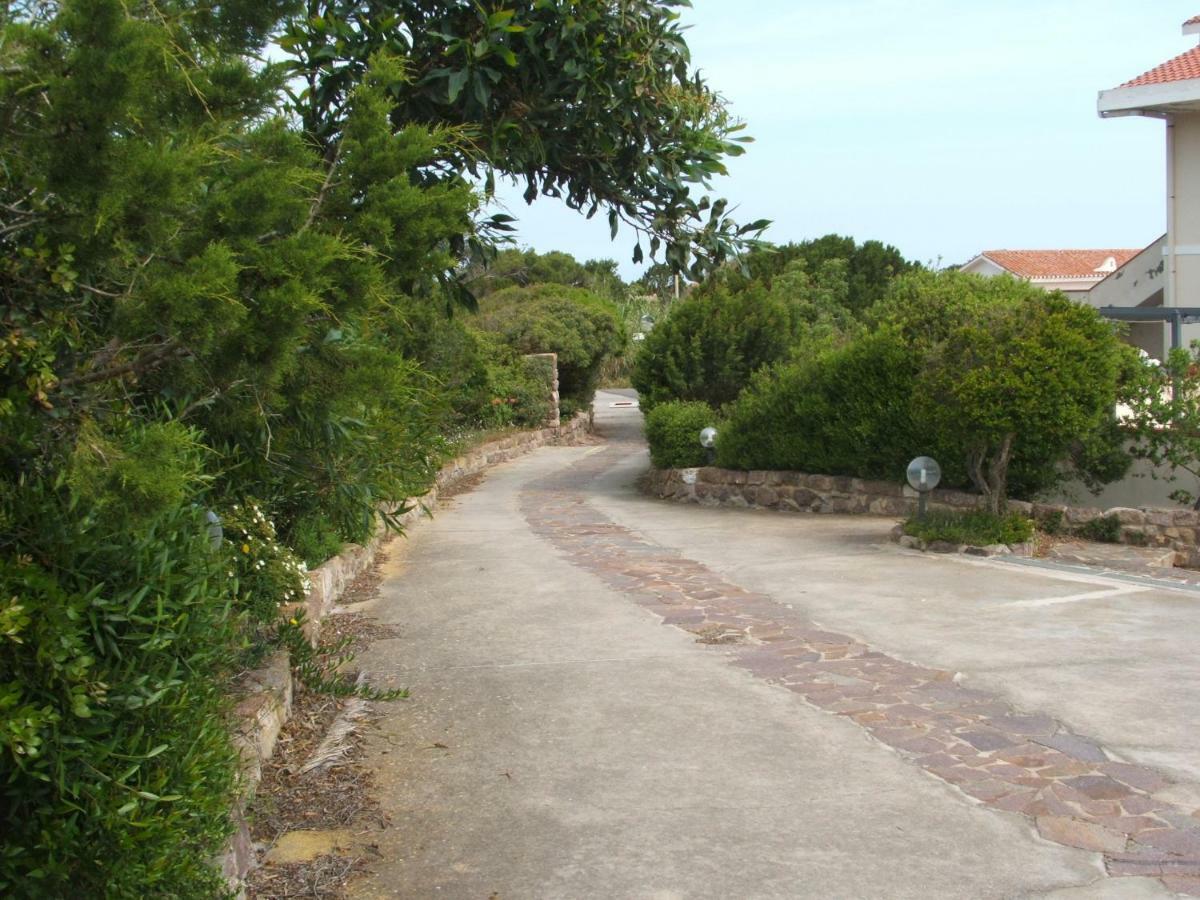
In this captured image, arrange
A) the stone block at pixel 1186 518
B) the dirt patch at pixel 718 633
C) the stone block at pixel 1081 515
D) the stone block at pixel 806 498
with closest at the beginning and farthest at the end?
the dirt patch at pixel 718 633, the stone block at pixel 1186 518, the stone block at pixel 1081 515, the stone block at pixel 806 498

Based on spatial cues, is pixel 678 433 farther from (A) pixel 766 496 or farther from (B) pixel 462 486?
(B) pixel 462 486

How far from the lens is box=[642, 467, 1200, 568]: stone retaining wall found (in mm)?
12250

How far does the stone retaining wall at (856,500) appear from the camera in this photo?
1225 centimetres

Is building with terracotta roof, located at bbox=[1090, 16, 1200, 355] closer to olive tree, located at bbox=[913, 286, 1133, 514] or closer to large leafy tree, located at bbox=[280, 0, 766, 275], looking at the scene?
olive tree, located at bbox=[913, 286, 1133, 514]

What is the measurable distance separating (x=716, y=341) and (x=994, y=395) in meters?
9.78

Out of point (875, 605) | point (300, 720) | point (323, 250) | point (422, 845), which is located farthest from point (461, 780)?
point (875, 605)

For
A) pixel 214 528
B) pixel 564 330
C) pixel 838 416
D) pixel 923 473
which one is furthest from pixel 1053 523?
pixel 564 330

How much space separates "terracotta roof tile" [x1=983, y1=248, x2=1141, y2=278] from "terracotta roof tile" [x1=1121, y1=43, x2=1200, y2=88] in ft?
85.8

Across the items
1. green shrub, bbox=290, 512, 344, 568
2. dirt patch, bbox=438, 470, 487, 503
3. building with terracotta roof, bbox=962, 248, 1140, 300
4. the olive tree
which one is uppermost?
building with terracotta roof, bbox=962, 248, 1140, 300

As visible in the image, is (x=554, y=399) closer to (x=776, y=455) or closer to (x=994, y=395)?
(x=776, y=455)

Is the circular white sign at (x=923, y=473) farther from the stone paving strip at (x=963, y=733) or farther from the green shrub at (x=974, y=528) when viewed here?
the stone paving strip at (x=963, y=733)

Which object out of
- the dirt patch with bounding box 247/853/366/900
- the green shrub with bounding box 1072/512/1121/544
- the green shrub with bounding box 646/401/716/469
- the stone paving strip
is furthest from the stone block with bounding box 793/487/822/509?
the dirt patch with bounding box 247/853/366/900

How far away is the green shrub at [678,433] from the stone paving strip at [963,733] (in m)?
8.21

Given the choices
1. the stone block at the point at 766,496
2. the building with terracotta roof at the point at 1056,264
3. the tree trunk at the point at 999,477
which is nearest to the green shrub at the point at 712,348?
the stone block at the point at 766,496
